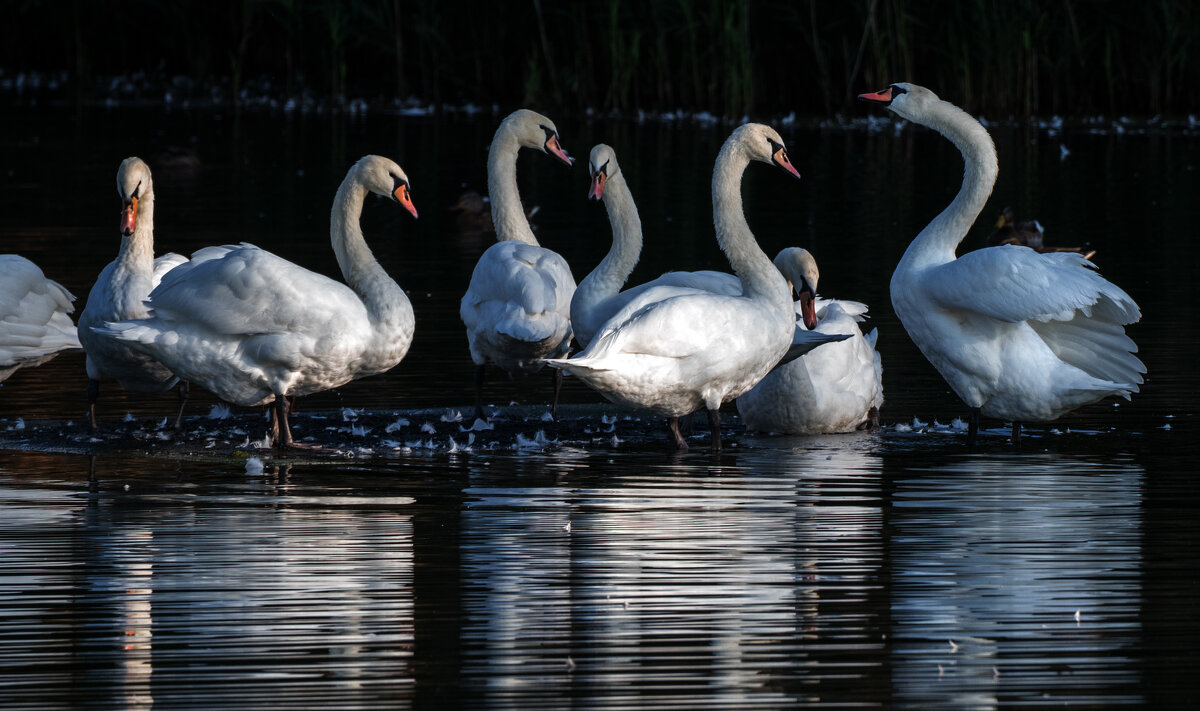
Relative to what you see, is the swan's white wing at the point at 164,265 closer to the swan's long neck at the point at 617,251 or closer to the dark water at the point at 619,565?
the dark water at the point at 619,565

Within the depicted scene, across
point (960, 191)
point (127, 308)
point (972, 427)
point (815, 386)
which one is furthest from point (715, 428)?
point (127, 308)

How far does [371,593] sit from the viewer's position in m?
5.27

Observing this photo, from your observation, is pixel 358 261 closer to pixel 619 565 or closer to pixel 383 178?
pixel 383 178

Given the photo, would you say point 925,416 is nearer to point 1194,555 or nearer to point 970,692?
point 1194,555

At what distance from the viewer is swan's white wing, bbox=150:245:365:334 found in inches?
307

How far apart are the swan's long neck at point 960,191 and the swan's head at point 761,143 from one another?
65 centimetres

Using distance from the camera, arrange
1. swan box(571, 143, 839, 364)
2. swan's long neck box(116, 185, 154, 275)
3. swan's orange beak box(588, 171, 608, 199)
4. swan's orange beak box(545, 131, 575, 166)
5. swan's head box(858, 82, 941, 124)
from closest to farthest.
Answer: swan box(571, 143, 839, 364), swan's long neck box(116, 185, 154, 275), swan's head box(858, 82, 941, 124), swan's orange beak box(588, 171, 608, 199), swan's orange beak box(545, 131, 575, 166)

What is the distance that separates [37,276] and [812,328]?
12.3ft

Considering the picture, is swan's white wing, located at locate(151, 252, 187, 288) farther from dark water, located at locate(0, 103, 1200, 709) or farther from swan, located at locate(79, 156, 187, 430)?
dark water, located at locate(0, 103, 1200, 709)

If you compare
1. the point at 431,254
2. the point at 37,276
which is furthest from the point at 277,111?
the point at 37,276

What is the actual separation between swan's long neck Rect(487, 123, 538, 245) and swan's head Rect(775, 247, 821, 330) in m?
1.96

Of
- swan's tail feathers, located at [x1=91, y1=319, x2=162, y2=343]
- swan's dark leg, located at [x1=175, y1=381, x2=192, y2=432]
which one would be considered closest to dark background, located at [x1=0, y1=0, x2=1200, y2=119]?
swan's dark leg, located at [x1=175, y1=381, x2=192, y2=432]

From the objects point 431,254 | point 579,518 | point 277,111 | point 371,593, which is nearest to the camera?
point 371,593

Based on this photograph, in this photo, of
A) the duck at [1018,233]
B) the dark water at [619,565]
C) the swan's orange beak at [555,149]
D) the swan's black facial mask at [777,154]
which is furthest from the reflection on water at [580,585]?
the duck at [1018,233]
